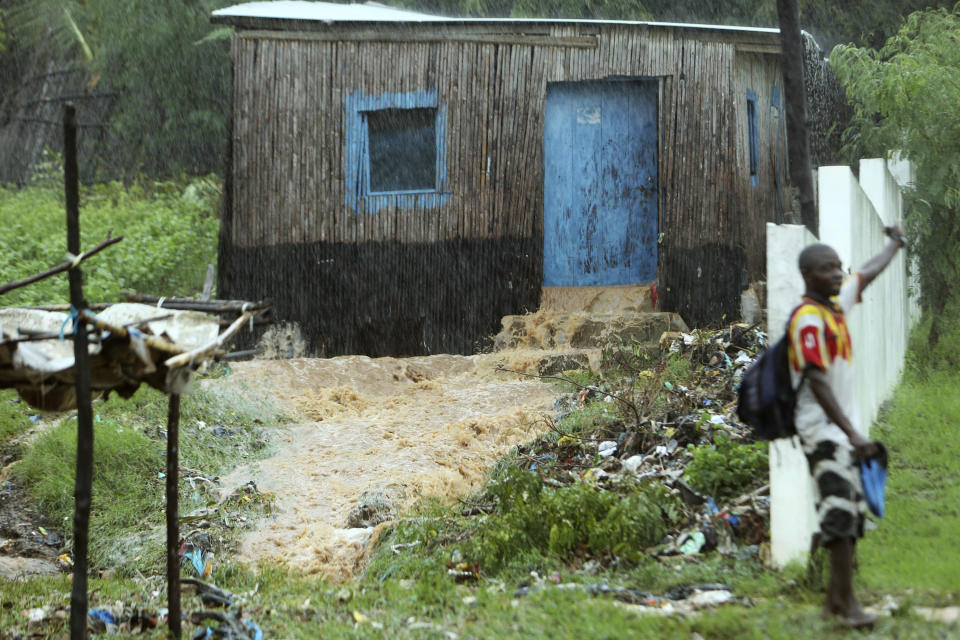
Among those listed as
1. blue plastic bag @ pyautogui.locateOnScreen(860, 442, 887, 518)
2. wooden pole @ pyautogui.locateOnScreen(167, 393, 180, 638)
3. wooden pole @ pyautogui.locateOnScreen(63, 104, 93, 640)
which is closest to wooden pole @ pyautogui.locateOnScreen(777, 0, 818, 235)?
blue plastic bag @ pyautogui.locateOnScreen(860, 442, 887, 518)

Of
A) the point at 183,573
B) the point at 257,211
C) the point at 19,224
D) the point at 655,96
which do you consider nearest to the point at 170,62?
the point at 19,224

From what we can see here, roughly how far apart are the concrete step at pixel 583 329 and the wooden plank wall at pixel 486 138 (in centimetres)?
33

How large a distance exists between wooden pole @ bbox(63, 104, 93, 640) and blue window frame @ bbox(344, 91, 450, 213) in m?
7.70

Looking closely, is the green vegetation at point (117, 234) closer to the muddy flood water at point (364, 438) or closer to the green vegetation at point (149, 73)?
the green vegetation at point (149, 73)

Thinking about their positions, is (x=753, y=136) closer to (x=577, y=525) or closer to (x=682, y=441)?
(x=682, y=441)

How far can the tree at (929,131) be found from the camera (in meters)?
10.1

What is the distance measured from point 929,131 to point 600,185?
362 centimetres

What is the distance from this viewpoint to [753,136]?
12750 mm

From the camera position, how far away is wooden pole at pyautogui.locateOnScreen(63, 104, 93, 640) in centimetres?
434

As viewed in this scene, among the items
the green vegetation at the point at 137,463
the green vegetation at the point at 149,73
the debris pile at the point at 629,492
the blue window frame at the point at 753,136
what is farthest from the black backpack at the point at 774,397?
the green vegetation at the point at 149,73

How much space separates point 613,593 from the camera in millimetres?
5211

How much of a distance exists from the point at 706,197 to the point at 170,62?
14.1 metres

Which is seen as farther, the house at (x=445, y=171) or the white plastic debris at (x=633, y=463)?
the house at (x=445, y=171)

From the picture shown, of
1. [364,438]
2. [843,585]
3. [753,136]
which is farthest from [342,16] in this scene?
[843,585]
